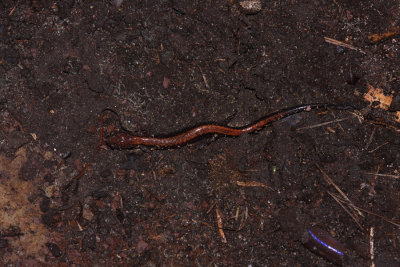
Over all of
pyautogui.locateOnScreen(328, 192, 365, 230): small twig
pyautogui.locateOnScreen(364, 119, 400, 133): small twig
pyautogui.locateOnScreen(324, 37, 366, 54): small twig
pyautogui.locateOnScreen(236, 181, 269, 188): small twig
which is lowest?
pyautogui.locateOnScreen(328, 192, 365, 230): small twig

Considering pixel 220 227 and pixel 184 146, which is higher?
pixel 184 146

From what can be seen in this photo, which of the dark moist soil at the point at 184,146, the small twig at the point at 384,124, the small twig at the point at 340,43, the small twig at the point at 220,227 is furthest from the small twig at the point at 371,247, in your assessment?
the small twig at the point at 340,43

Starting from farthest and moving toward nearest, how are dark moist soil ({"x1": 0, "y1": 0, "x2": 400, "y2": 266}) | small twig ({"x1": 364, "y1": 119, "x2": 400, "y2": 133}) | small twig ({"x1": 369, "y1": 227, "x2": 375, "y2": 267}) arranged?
1. small twig ({"x1": 364, "y1": 119, "x2": 400, "y2": 133})
2. small twig ({"x1": 369, "y1": 227, "x2": 375, "y2": 267})
3. dark moist soil ({"x1": 0, "y1": 0, "x2": 400, "y2": 266})

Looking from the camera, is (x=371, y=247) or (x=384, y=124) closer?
(x=371, y=247)

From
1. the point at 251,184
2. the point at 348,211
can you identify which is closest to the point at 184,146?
the point at 251,184

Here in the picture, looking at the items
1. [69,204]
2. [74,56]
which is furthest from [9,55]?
[69,204]

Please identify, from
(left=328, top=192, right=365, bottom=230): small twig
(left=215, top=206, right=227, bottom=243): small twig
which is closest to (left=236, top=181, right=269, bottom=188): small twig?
(left=215, top=206, right=227, bottom=243): small twig

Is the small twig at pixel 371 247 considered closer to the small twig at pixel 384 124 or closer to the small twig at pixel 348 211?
the small twig at pixel 348 211

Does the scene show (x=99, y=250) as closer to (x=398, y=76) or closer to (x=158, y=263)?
(x=158, y=263)

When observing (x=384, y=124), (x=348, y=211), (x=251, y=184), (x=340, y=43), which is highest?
(x=340, y=43)

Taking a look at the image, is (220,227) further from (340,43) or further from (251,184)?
(340,43)

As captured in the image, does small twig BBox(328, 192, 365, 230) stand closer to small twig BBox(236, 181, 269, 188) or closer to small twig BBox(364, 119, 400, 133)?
small twig BBox(236, 181, 269, 188)
